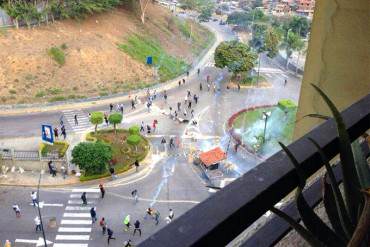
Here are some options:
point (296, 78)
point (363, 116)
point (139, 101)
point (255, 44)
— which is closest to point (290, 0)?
point (255, 44)

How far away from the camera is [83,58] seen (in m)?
27.9

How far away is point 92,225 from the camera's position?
553 inches

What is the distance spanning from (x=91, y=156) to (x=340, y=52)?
14.0 meters

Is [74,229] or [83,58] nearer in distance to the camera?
[74,229]

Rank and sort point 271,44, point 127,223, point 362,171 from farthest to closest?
point 271,44
point 127,223
point 362,171

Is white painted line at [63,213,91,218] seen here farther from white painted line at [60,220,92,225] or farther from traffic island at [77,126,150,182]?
traffic island at [77,126,150,182]

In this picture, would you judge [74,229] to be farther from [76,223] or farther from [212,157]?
[212,157]

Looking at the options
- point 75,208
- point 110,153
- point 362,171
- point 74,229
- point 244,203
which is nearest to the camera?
point 244,203

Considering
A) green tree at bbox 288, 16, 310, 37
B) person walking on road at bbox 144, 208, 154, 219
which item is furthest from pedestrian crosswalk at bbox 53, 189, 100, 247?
green tree at bbox 288, 16, 310, 37

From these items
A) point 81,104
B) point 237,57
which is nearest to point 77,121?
point 81,104

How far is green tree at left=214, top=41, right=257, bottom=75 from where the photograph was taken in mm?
29141

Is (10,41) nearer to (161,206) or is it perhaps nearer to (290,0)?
(161,206)

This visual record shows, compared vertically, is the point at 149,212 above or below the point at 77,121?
above

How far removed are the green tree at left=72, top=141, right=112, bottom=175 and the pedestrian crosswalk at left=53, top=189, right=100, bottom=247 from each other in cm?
97
